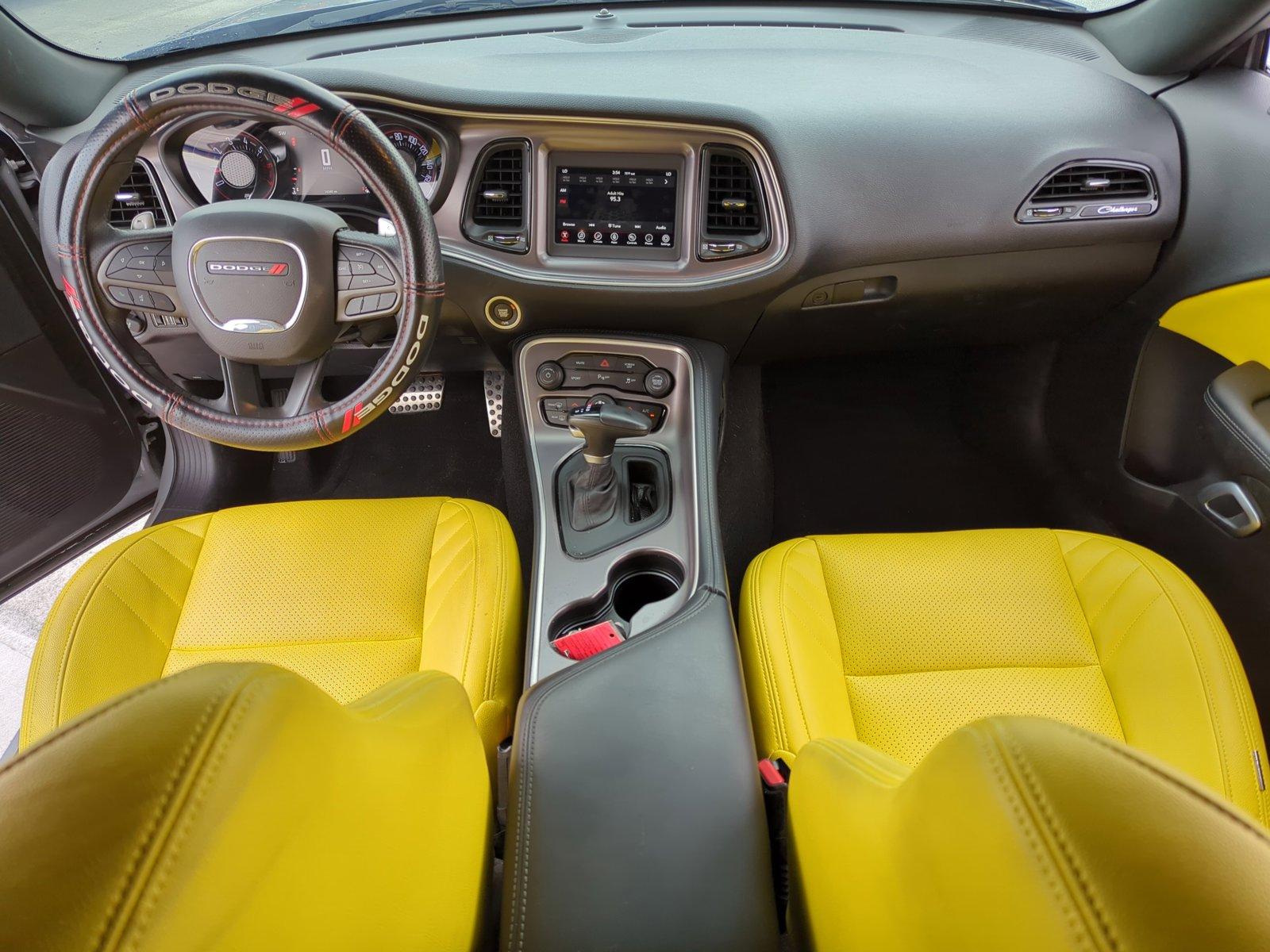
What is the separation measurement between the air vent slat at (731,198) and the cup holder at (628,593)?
58 centimetres

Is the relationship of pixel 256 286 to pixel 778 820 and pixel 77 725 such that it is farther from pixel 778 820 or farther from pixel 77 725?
pixel 778 820

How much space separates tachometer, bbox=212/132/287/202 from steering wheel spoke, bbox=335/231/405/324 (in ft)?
1.05

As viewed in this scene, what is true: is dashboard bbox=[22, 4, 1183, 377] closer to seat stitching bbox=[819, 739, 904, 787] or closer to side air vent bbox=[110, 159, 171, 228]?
side air vent bbox=[110, 159, 171, 228]

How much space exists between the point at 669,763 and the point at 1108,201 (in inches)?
47.7

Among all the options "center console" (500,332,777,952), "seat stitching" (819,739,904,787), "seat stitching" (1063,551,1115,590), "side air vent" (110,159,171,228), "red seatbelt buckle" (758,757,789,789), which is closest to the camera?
"seat stitching" (819,739,904,787)

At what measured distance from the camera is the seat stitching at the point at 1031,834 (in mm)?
364

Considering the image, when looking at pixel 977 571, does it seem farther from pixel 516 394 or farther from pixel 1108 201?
pixel 516 394

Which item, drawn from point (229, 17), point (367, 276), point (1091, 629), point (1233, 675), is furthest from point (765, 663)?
point (229, 17)

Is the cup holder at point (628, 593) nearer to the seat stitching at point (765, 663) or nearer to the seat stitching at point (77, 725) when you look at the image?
the seat stitching at point (765, 663)

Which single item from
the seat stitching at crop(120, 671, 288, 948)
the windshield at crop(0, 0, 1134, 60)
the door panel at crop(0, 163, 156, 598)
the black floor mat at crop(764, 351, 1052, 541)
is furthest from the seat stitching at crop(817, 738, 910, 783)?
the door panel at crop(0, 163, 156, 598)

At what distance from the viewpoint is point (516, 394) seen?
1.51m

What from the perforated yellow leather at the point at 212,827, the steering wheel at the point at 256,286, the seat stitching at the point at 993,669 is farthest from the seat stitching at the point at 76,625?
the seat stitching at the point at 993,669

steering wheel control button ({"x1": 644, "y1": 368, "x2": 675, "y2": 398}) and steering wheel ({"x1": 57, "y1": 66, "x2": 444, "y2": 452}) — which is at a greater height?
steering wheel ({"x1": 57, "y1": 66, "x2": 444, "y2": 452})

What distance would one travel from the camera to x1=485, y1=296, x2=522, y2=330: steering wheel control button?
141 centimetres
